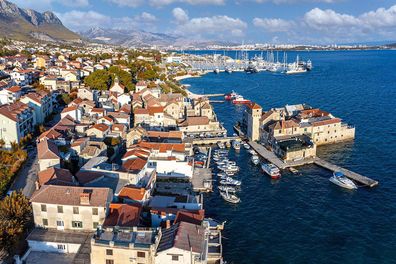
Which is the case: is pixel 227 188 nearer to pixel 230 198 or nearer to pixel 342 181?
pixel 230 198

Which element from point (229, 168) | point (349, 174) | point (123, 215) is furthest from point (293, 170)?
point (123, 215)

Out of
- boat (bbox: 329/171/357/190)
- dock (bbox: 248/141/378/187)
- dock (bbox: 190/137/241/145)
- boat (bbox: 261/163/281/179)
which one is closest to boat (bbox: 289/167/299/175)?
dock (bbox: 248/141/378/187)

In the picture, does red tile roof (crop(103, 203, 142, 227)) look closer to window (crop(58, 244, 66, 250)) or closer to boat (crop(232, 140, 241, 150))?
window (crop(58, 244, 66, 250))

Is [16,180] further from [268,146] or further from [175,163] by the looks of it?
[268,146]

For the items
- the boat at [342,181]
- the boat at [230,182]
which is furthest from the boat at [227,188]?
the boat at [342,181]

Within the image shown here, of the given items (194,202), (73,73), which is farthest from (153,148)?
(73,73)

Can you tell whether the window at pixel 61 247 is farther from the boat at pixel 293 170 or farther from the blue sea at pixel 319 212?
the boat at pixel 293 170
